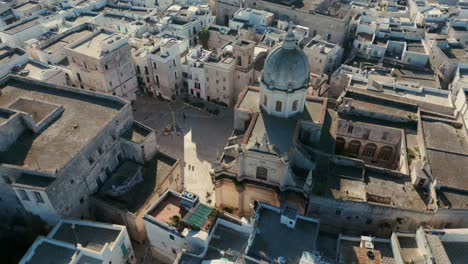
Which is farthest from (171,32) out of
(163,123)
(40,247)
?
(40,247)

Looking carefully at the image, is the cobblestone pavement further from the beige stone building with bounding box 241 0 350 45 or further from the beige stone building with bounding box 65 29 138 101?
the beige stone building with bounding box 241 0 350 45

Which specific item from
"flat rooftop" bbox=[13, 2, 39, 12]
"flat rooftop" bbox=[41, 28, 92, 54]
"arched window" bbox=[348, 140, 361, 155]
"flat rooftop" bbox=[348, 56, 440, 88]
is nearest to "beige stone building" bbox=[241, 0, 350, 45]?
"flat rooftop" bbox=[348, 56, 440, 88]

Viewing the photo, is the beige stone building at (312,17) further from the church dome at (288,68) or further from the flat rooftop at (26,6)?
the flat rooftop at (26,6)

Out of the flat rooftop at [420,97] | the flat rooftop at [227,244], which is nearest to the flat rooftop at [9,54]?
the flat rooftop at [227,244]

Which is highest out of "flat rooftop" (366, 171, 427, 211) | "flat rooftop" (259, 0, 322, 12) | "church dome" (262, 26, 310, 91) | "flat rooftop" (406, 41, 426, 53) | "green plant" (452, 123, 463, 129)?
"church dome" (262, 26, 310, 91)

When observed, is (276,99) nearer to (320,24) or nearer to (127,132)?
(127,132)

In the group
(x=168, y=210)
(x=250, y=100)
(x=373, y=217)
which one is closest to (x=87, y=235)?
(x=168, y=210)
